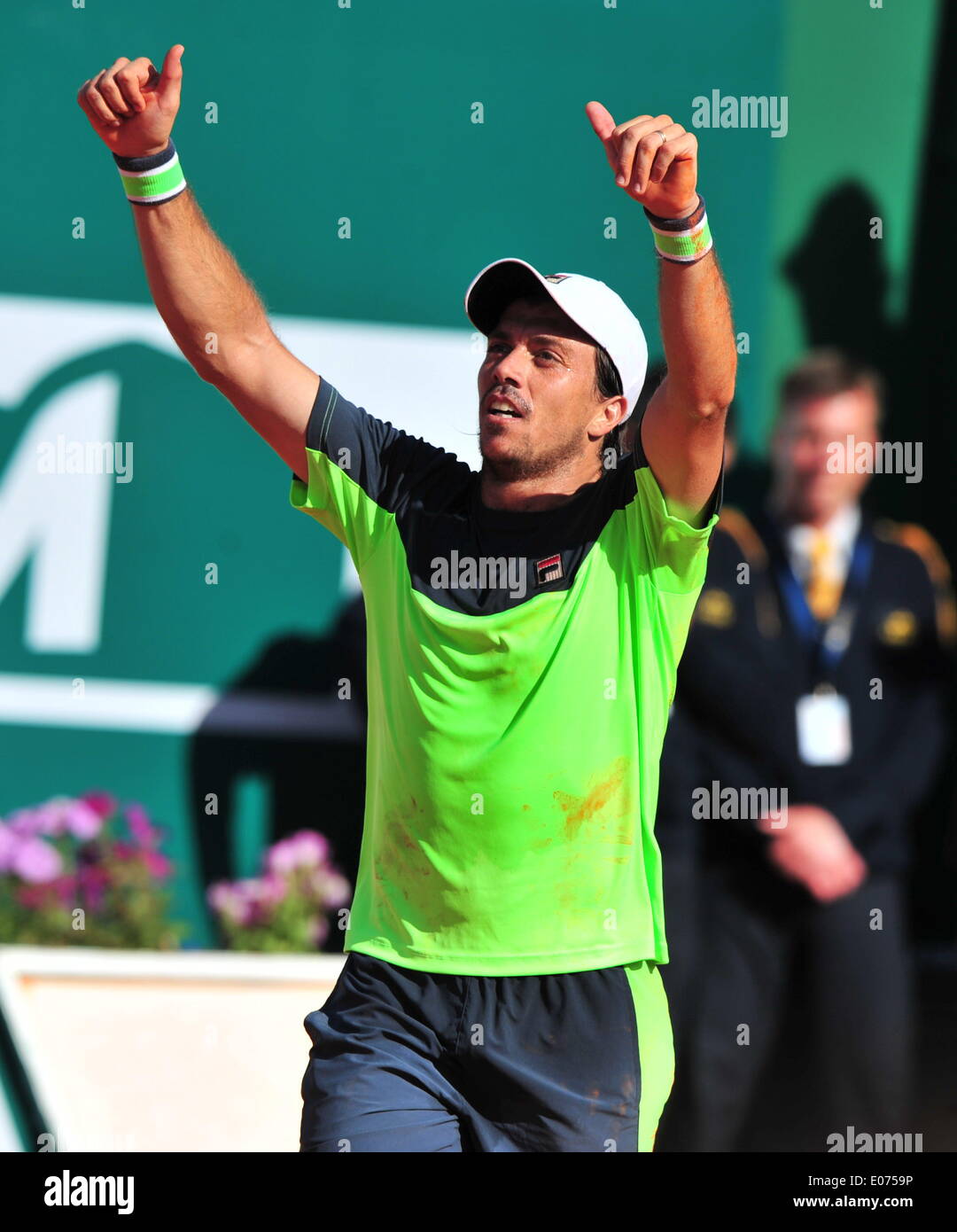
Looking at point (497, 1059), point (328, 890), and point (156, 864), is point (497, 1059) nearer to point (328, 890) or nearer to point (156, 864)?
point (328, 890)

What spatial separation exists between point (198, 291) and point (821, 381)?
9.67 feet

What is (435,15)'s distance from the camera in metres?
5.66

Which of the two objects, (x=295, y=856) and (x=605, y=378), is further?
(x=295, y=856)

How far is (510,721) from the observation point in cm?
297

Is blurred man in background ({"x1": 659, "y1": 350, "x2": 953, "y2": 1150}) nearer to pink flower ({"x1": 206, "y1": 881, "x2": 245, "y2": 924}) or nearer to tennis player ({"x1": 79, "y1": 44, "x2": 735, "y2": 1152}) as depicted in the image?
pink flower ({"x1": 206, "y1": 881, "x2": 245, "y2": 924})

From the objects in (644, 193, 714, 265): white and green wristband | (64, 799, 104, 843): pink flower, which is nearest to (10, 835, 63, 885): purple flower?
(64, 799, 104, 843): pink flower

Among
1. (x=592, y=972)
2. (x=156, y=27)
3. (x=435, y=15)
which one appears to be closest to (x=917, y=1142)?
(x=592, y=972)

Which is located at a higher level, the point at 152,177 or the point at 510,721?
the point at 152,177

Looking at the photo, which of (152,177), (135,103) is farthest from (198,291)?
(135,103)

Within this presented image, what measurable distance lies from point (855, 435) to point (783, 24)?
1.57 m

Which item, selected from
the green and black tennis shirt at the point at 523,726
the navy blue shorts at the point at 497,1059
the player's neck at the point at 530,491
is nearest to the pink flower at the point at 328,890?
the green and black tennis shirt at the point at 523,726

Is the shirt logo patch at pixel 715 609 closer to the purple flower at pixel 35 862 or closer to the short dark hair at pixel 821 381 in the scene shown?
the short dark hair at pixel 821 381

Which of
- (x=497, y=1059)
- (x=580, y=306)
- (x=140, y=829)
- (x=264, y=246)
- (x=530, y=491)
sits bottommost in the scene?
(x=497, y=1059)

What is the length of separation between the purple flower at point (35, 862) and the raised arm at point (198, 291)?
2436 millimetres
